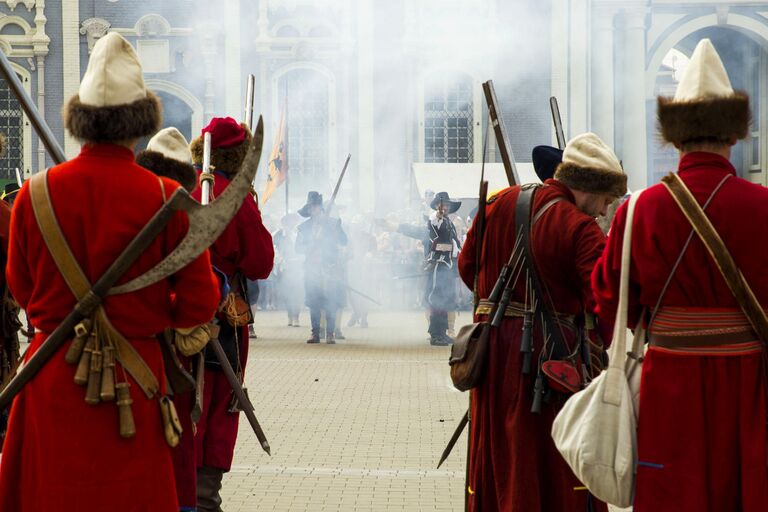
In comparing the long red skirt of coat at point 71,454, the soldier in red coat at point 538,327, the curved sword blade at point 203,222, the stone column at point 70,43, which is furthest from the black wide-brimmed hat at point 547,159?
the stone column at point 70,43

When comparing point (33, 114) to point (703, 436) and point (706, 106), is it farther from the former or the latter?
point (703, 436)

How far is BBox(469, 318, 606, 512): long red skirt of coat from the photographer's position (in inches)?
170

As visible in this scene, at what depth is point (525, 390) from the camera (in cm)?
438

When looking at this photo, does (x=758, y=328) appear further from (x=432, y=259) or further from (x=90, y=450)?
(x=432, y=259)

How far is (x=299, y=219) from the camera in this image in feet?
65.2

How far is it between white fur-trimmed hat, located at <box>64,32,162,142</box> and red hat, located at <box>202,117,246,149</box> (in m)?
1.68

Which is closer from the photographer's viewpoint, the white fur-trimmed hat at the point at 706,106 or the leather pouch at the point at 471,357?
the white fur-trimmed hat at the point at 706,106

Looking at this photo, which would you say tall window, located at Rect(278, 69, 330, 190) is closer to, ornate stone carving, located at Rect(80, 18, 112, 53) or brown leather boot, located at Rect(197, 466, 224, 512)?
ornate stone carving, located at Rect(80, 18, 112, 53)

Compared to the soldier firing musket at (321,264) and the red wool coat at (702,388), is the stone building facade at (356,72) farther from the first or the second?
the red wool coat at (702,388)

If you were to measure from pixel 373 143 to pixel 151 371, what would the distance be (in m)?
23.0

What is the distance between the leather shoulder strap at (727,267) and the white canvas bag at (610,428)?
21 cm

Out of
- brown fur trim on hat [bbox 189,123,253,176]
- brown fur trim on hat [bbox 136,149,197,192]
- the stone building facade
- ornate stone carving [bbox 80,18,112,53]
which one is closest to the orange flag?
brown fur trim on hat [bbox 189,123,253,176]

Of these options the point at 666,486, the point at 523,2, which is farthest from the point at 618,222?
the point at 523,2

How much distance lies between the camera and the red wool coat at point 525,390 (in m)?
4.32
